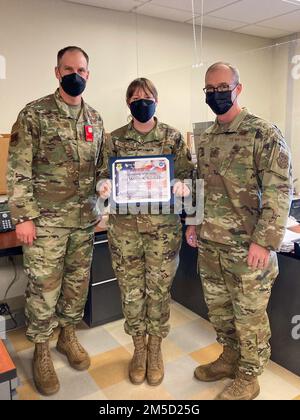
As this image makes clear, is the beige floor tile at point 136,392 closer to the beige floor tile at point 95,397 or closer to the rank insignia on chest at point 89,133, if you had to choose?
the beige floor tile at point 95,397

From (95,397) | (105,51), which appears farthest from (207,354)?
(105,51)

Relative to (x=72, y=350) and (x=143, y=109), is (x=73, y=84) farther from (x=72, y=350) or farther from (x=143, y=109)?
(x=72, y=350)

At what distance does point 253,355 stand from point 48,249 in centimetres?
109

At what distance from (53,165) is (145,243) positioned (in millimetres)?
591

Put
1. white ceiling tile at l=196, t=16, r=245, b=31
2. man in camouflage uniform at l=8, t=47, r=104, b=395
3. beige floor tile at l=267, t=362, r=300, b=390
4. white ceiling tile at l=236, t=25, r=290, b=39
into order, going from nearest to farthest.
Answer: man in camouflage uniform at l=8, t=47, r=104, b=395
beige floor tile at l=267, t=362, r=300, b=390
white ceiling tile at l=196, t=16, r=245, b=31
white ceiling tile at l=236, t=25, r=290, b=39

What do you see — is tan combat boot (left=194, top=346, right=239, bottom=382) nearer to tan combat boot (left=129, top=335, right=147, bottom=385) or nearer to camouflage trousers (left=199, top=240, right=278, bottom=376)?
camouflage trousers (left=199, top=240, right=278, bottom=376)

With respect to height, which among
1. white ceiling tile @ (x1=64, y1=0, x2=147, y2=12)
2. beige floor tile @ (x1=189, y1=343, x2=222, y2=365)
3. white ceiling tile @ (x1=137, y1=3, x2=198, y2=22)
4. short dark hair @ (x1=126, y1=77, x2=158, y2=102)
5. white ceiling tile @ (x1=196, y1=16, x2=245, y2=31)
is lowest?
beige floor tile @ (x1=189, y1=343, x2=222, y2=365)

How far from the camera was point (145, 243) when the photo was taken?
1.74 m

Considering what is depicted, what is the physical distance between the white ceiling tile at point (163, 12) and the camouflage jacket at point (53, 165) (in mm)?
2013

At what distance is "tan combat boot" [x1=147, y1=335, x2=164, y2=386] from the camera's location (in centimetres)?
183

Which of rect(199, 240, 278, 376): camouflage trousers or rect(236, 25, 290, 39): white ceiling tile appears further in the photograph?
rect(236, 25, 290, 39): white ceiling tile

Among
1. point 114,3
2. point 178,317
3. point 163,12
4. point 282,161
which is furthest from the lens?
point 163,12

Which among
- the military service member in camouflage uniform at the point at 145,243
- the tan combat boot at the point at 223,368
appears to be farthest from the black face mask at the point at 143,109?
the tan combat boot at the point at 223,368

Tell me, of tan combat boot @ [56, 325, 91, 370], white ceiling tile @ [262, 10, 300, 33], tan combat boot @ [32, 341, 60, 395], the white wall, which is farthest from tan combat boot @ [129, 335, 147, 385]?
white ceiling tile @ [262, 10, 300, 33]
